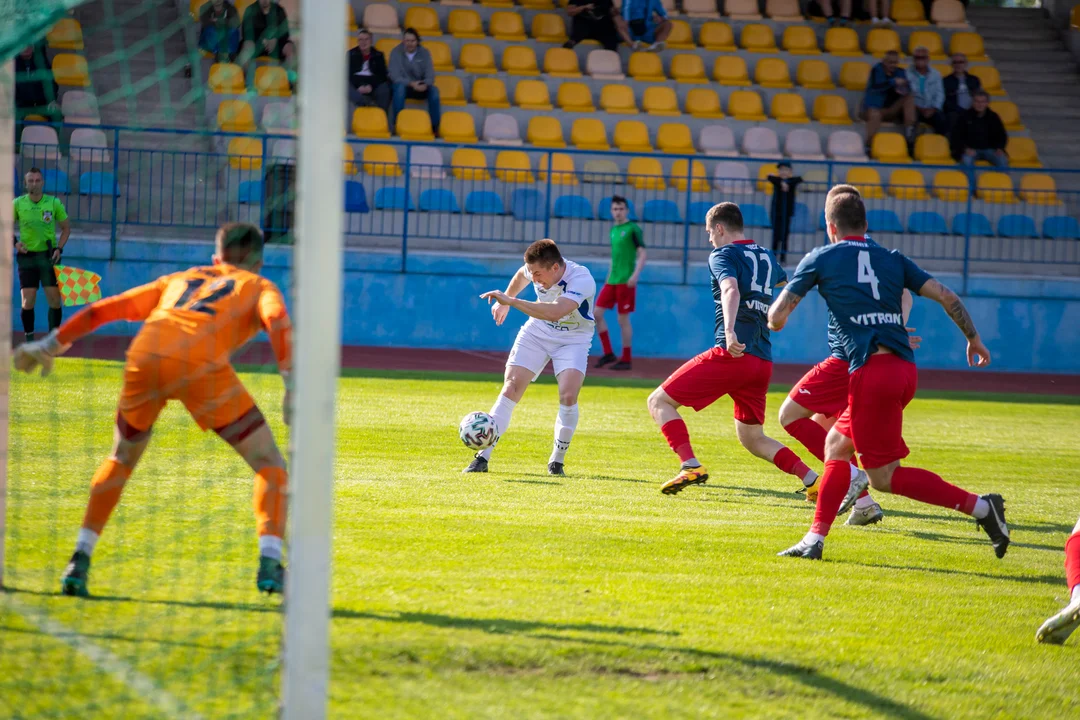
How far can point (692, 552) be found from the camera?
6.59m

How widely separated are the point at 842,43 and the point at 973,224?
5.90 metres

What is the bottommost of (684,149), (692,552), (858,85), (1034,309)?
(692,552)

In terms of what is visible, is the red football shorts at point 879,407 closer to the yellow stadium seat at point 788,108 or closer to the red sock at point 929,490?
the red sock at point 929,490

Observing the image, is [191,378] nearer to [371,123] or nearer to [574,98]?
[371,123]

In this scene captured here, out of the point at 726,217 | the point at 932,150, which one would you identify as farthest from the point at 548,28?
the point at 726,217

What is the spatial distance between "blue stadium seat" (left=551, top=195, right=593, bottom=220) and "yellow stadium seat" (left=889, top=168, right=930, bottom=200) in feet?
16.0

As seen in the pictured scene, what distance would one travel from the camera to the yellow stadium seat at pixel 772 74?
76.5 ft

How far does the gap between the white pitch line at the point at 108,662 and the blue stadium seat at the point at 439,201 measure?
1462 centimetres

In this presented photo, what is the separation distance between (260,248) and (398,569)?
164cm

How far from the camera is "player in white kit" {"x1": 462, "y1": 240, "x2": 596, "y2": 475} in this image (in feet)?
28.9

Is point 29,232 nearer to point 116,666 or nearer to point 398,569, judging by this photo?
point 398,569

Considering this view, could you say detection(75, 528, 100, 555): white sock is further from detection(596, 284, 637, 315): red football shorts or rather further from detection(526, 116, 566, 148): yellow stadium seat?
detection(526, 116, 566, 148): yellow stadium seat

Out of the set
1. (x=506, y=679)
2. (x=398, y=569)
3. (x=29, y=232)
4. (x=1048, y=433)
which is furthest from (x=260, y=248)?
(x=29, y=232)

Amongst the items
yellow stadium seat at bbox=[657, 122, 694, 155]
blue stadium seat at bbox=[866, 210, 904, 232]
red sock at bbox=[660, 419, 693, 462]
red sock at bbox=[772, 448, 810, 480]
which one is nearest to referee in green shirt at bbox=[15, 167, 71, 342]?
red sock at bbox=[660, 419, 693, 462]
